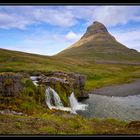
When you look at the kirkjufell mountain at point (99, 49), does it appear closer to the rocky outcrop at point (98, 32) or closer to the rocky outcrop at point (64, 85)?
the rocky outcrop at point (98, 32)

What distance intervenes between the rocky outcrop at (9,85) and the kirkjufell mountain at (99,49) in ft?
256

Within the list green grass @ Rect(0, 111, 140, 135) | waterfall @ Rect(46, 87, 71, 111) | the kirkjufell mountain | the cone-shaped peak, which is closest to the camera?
green grass @ Rect(0, 111, 140, 135)

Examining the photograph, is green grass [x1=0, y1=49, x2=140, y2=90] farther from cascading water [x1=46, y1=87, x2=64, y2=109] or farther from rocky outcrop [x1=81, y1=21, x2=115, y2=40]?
rocky outcrop [x1=81, y1=21, x2=115, y2=40]

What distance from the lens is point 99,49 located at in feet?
428

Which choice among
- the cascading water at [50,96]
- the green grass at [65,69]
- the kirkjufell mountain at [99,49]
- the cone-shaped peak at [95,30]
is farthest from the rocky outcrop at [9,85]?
the cone-shaped peak at [95,30]

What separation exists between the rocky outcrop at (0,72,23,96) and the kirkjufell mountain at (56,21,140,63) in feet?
256

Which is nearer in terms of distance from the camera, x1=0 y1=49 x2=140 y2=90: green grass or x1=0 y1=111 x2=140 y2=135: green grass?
x1=0 y1=111 x2=140 y2=135: green grass

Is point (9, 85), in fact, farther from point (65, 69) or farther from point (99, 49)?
point (99, 49)

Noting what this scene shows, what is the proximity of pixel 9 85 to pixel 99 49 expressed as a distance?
385 ft

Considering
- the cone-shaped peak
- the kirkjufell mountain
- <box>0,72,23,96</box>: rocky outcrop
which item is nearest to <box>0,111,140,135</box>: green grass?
<box>0,72,23,96</box>: rocky outcrop

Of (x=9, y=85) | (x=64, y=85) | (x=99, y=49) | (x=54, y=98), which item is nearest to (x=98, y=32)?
(x=99, y=49)

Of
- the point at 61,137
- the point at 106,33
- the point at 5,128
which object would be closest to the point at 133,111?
the point at 5,128

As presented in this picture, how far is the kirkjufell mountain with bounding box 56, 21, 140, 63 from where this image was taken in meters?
104
